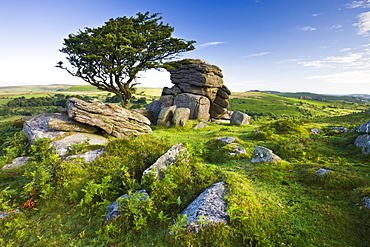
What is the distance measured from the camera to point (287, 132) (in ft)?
57.3

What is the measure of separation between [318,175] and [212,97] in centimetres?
3235

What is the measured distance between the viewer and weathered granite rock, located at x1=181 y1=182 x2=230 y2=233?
458cm

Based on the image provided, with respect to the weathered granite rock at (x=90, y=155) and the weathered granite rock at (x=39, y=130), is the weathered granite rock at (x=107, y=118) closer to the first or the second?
the weathered granite rock at (x=39, y=130)

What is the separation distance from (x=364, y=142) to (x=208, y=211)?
38.8 ft

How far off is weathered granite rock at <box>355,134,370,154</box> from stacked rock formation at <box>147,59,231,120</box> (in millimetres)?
25041

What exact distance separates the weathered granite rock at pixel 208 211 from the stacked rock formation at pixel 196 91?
29139 mm

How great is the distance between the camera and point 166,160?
8031mm

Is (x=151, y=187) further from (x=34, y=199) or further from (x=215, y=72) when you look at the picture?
(x=215, y=72)

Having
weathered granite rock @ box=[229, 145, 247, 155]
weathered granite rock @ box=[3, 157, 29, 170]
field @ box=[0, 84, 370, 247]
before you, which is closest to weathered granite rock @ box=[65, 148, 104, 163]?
field @ box=[0, 84, 370, 247]

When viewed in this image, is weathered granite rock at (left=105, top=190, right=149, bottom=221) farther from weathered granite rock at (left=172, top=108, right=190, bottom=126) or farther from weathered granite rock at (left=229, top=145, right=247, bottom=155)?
weathered granite rock at (left=172, top=108, right=190, bottom=126)

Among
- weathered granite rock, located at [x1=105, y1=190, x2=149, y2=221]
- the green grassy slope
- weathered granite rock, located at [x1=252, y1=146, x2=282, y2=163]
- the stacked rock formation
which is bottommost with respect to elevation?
the green grassy slope

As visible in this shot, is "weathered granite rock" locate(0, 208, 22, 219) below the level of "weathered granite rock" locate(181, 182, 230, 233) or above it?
below

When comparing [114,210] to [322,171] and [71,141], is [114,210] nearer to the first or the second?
[322,171]

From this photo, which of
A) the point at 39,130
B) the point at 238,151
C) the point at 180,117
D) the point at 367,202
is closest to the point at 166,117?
the point at 180,117
